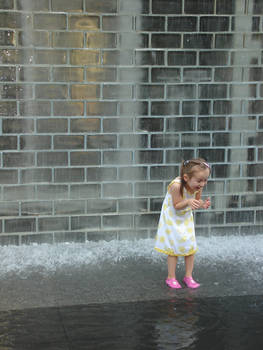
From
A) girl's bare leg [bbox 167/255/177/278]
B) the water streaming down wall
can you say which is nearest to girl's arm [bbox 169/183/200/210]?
girl's bare leg [bbox 167/255/177/278]

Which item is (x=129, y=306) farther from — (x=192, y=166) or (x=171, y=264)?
(x=192, y=166)

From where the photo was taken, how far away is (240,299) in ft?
14.4

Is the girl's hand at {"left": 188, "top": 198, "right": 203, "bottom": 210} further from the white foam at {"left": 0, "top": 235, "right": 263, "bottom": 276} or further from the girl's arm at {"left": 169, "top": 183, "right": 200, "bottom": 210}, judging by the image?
the white foam at {"left": 0, "top": 235, "right": 263, "bottom": 276}

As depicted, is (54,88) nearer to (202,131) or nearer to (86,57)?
(86,57)

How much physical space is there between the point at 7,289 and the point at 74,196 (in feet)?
5.01

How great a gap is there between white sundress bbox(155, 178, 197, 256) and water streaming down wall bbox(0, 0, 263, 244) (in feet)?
4.43

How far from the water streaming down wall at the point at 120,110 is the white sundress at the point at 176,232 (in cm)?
135

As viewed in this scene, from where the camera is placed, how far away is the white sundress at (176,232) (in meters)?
4.54

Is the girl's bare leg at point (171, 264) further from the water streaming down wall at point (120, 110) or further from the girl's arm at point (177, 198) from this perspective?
the water streaming down wall at point (120, 110)

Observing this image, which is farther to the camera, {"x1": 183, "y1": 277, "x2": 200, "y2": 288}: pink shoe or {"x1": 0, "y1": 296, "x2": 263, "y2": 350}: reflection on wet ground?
{"x1": 183, "y1": 277, "x2": 200, "y2": 288}: pink shoe

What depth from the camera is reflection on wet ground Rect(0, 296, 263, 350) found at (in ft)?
11.5

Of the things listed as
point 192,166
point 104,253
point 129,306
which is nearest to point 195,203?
point 192,166

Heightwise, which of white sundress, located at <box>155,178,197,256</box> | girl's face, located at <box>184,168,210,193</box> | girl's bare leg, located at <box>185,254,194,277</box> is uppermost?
girl's face, located at <box>184,168,210,193</box>

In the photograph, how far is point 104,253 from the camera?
5.56m
